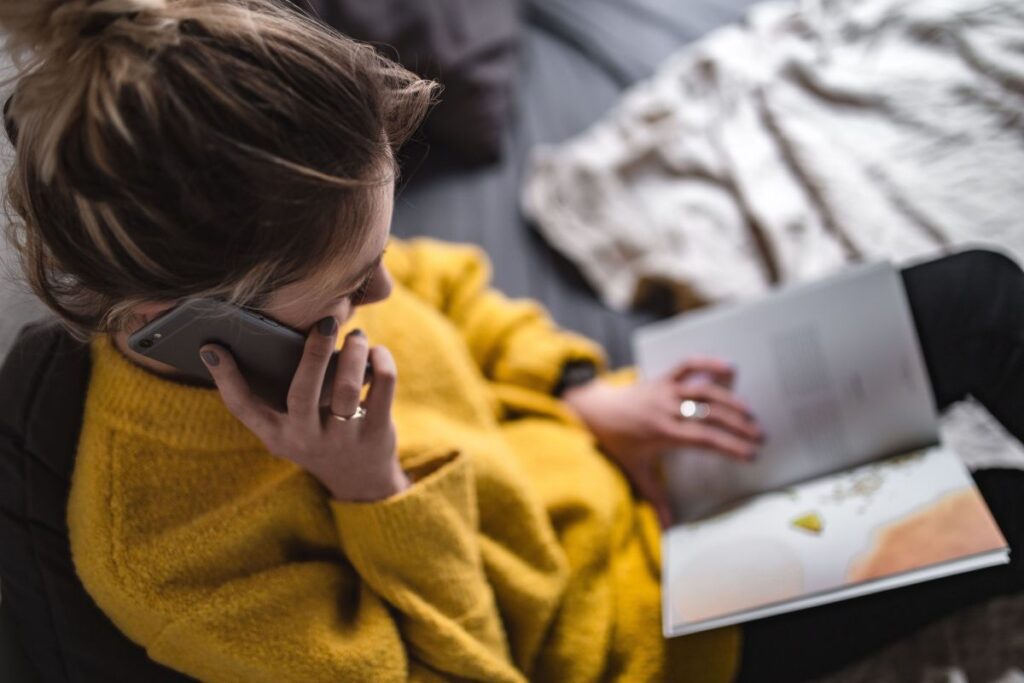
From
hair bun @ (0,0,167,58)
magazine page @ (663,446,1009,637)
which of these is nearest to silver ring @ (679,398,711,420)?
magazine page @ (663,446,1009,637)

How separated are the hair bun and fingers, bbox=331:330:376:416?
0.22 meters

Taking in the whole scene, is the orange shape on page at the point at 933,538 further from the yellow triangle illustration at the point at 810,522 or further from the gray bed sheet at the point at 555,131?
the gray bed sheet at the point at 555,131

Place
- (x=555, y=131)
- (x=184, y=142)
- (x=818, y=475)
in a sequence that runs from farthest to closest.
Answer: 1. (x=555, y=131)
2. (x=818, y=475)
3. (x=184, y=142)

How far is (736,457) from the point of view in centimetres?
82

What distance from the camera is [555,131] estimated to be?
48.7 inches

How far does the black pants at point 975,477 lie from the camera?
2.27 feet

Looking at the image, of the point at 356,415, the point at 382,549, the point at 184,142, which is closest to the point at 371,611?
the point at 382,549

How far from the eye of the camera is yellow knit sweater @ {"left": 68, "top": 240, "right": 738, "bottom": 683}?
0.55 metres

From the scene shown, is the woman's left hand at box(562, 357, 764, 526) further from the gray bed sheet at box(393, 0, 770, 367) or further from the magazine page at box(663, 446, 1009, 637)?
the gray bed sheet at box(393, 0, 770, 367)

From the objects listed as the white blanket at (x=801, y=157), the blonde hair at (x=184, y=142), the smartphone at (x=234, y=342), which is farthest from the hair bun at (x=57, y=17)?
the white blanket at (x=801, y=157)

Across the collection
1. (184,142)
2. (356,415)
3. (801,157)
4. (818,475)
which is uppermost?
(184,142)

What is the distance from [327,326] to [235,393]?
0.07m

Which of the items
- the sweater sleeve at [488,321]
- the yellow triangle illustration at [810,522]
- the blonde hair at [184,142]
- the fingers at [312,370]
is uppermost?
the blonde hair at [184,142]

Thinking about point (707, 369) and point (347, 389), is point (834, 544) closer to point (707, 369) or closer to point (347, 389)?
point (707, 369)
